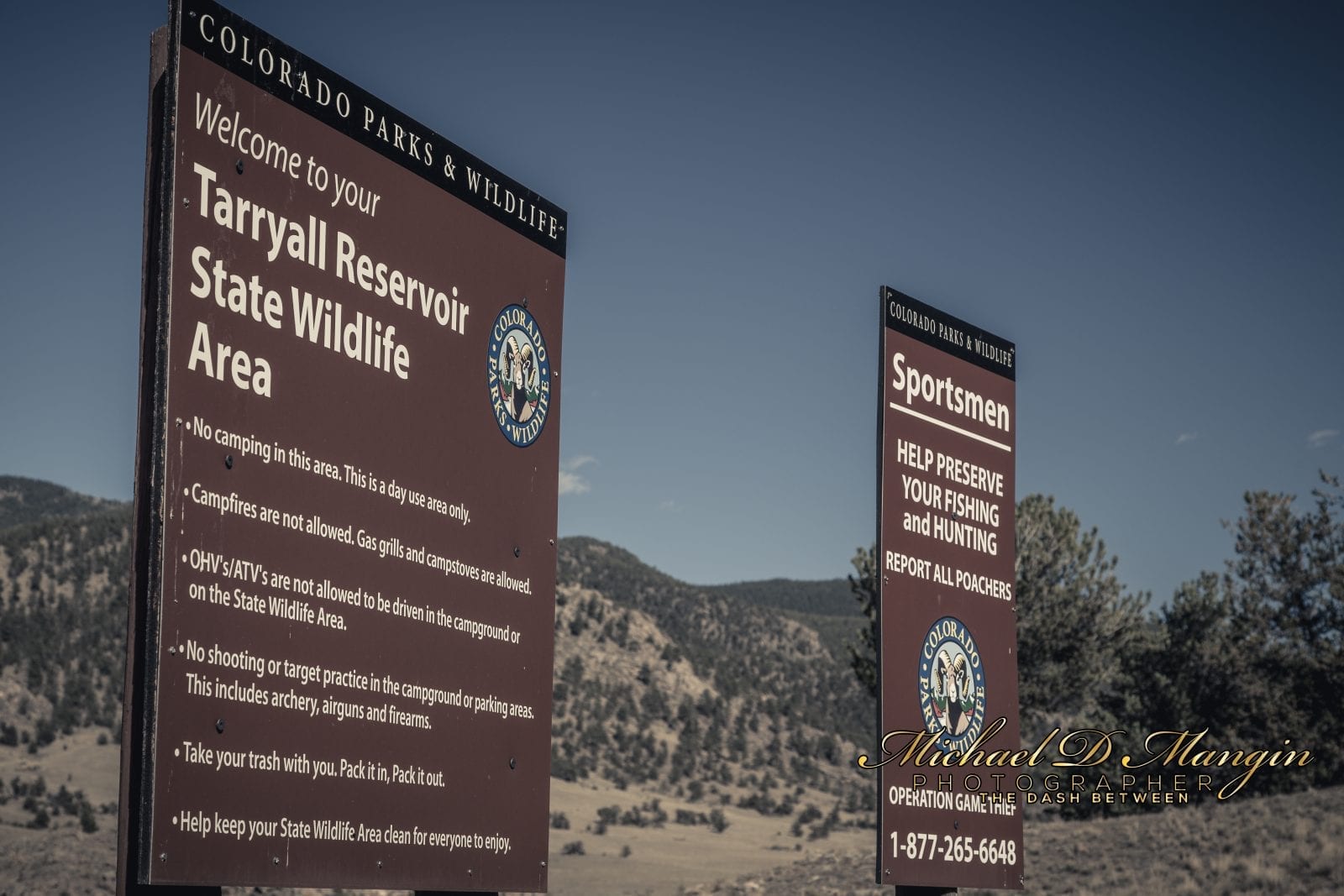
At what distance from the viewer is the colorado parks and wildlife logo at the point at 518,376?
7340 mm

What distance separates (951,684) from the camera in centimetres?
1030

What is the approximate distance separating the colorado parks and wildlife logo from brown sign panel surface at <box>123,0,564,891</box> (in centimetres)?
2

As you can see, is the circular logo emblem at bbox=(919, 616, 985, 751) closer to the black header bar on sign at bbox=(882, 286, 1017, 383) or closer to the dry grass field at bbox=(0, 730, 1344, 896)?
the black header bar on sign at bbox=(882, 286, 1017, 383)

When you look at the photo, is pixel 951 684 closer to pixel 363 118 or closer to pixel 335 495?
pixel 335 495

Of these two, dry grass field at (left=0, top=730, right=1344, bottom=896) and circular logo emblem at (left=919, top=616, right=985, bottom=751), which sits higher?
circular logo emblem at (left=919, top=616, right=985, bottom=751)

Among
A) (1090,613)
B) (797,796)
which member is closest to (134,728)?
(1090,613)

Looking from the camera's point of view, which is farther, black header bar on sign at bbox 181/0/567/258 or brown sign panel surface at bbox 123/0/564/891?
black header bar on sign at bbox 181/0/567/258

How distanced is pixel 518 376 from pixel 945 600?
4007 millimetres

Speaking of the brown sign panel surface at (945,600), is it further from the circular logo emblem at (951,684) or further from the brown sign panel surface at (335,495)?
the brown sign panel surface at (335,495)

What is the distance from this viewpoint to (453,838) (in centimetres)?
676

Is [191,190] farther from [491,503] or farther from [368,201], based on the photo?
[491,503]

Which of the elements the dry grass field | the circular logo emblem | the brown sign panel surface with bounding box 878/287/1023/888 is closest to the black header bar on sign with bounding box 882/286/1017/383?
the brown sign panel surface with bounding box 878/287/1023/888

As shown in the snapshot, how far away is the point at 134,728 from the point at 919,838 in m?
5.95

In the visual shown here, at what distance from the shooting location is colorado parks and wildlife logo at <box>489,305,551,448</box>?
7.34 m
